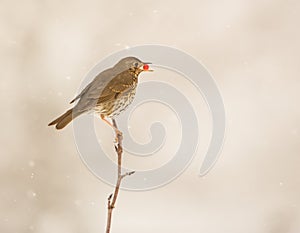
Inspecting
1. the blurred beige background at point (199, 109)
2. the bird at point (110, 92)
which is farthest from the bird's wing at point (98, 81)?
the blurred beige background at point (199, 109)

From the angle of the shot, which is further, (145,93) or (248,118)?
(248,118)

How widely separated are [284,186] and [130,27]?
1153 mm

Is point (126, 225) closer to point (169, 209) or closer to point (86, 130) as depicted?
point (169, 209)

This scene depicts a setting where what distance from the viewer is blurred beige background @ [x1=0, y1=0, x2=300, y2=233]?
110 inches

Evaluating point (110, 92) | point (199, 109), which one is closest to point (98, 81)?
point (110, 92)

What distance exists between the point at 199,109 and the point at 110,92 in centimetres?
201

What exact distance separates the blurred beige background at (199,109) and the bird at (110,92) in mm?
1858

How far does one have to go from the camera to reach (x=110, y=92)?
941 millimetres

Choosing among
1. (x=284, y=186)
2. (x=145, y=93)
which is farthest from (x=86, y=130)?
(x=284, y=186)

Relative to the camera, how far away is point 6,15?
297 cm

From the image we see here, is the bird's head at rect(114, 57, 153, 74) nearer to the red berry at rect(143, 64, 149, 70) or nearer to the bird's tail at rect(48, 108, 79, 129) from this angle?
the red berry at rect(143, 64, 149, 70)

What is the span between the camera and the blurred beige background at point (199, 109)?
9.15ft

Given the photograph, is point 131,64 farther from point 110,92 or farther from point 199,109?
point 199,109

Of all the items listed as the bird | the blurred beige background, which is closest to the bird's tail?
the bird
